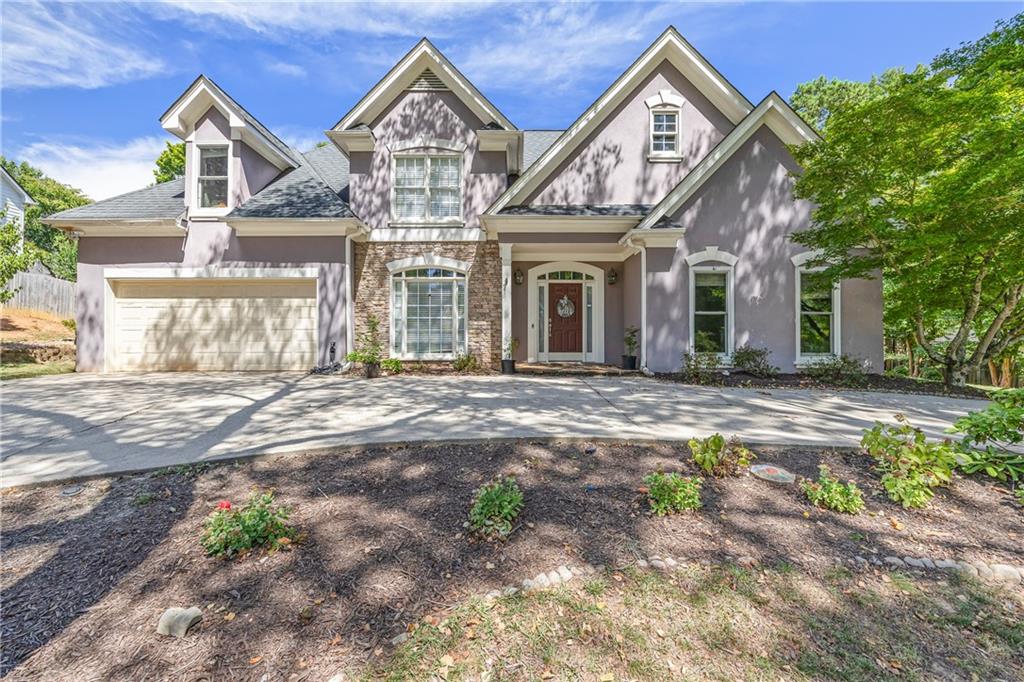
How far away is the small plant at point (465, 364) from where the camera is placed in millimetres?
10070

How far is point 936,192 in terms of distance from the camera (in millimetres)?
6938

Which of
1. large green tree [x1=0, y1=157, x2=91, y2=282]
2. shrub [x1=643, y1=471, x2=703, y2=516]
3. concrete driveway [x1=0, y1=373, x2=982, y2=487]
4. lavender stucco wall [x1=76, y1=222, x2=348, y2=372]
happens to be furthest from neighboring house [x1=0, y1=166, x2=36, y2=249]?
shrub [x1=643, y1=471, x2=703, y2=516]

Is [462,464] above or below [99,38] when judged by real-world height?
below

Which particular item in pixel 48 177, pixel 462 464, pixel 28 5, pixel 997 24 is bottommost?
pixel 462 464

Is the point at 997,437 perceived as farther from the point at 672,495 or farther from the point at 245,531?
the point at 245,531

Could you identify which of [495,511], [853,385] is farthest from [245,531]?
[853,385]

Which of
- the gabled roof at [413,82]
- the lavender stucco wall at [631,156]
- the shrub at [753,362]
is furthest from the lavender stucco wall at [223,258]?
the shrub at [753,362]

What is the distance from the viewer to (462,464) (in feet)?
11.6

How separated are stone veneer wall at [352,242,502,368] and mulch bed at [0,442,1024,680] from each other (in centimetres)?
672

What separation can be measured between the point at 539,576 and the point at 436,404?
152 inches

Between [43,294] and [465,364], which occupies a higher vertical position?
[43,294]

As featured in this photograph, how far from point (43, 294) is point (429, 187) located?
18254 millimetres

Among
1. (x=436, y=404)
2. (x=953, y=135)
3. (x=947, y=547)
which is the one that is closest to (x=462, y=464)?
(x=436, y=404)

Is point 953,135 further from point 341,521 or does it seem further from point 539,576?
point 341,521
